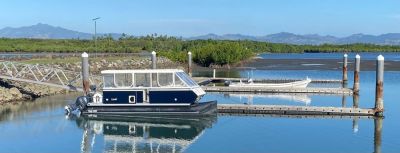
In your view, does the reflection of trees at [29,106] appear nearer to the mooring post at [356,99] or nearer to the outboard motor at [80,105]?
the outboard motor at [80,105]

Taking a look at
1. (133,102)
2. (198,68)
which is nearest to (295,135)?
(133,102)

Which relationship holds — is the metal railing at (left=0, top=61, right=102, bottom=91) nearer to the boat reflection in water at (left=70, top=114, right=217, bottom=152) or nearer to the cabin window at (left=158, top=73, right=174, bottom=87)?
the boat reflection in water at (left=70, top=114, right=217, bottom=152)

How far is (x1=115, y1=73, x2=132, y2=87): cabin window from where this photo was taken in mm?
29484

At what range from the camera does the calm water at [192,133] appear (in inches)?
914

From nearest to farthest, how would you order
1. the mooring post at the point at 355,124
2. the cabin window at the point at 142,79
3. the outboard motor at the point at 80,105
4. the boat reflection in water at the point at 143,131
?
1. the boat reflection in water at the point at 143,131
2. the mooring post at the point at 355,124
3. the cabin window at the point at 142,79
4. the outboard motor at the point at 80,105

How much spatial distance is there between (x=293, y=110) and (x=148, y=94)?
25.8ft

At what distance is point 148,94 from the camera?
29125 millimetres

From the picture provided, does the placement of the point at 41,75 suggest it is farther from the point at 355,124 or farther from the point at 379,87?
the point at 379,87

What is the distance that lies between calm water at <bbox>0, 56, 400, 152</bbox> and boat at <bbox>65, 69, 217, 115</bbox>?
54 centimetres

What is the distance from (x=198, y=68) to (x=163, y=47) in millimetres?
41320

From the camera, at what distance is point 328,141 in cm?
2441

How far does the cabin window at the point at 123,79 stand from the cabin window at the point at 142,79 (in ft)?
1.17

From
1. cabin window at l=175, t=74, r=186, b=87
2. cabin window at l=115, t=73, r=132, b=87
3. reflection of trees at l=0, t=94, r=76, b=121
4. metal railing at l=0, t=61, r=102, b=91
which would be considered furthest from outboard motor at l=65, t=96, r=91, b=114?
cabin window at l=175, t=74, r=186, b=87

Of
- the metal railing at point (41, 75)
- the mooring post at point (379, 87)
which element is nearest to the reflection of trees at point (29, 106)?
the metal railing at point (41, 75)
